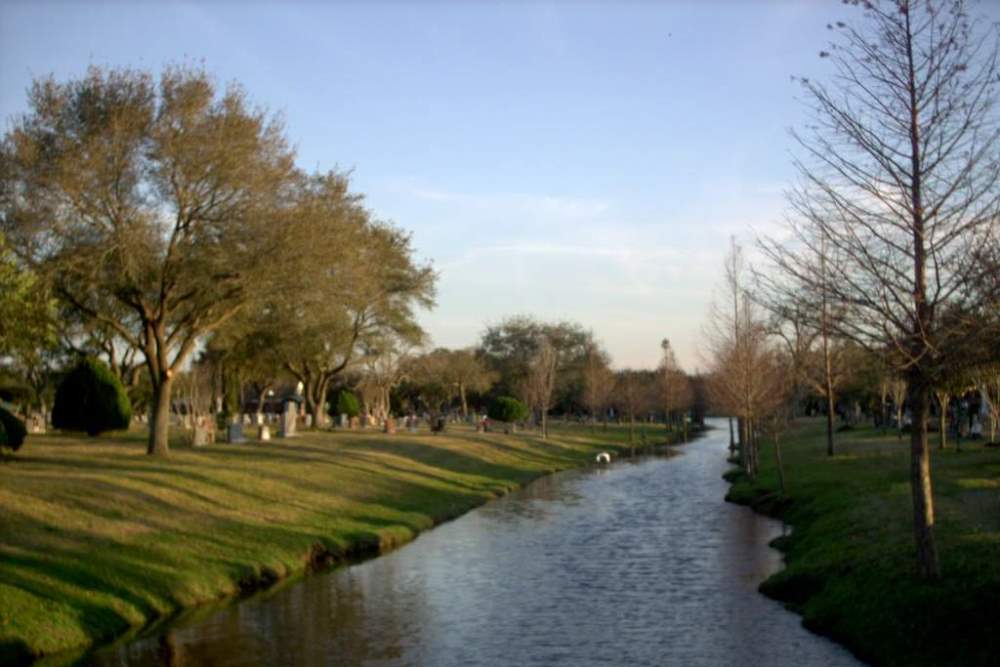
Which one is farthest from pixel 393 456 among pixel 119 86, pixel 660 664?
pixel 660 664

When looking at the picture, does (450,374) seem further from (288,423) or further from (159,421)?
(159,421)

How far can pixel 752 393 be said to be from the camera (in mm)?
43156

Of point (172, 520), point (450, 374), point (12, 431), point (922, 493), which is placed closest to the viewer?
point (922, 493)

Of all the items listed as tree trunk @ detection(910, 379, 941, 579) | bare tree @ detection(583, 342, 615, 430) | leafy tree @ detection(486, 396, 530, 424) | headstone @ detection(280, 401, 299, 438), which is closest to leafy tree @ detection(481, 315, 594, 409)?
bare tree @ detection(583, 342, 615, 430)

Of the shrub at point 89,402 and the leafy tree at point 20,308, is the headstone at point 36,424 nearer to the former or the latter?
the shrub at point 89,402

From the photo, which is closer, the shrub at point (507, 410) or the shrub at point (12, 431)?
the shrub at point (12, 431)

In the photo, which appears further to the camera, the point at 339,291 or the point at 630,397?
the point at 630,397

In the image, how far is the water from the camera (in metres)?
17.0

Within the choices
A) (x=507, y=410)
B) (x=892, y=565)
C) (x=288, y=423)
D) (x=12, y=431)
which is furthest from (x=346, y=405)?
(x=892, y=565)

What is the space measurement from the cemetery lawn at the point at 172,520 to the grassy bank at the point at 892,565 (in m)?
12.3

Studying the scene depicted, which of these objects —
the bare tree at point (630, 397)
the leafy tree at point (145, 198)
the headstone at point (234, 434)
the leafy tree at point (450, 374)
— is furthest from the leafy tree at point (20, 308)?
the leafy tree at point (450, 374)

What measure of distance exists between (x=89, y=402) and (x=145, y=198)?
13003mm

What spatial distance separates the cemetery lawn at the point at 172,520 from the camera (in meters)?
18.7

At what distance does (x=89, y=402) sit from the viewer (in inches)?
1650
